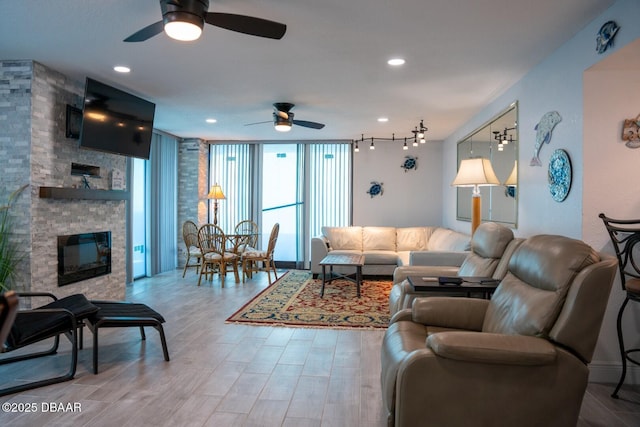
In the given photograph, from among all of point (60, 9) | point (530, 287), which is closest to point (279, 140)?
point (60, 9)

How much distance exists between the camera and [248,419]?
226 cm

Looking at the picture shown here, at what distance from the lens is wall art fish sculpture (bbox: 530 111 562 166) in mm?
3154

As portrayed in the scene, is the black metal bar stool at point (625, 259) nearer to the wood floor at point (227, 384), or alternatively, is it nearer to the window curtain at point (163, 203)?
the wood floor at point (227, 384)

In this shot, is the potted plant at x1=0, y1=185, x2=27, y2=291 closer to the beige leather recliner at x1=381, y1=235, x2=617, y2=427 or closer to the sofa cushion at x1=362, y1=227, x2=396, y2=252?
the beige leather recliner at x1=381, y1=235, x2=617, y2=427

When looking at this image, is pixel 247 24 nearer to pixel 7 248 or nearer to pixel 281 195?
pixel 7 248

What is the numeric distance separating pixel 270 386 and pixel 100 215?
318cm

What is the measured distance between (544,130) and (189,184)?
6150 mm

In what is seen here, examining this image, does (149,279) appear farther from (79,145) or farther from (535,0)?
(535,0)

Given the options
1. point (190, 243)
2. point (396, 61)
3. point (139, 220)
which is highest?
point (396, 61)

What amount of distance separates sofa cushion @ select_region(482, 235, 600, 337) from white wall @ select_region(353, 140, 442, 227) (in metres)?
5.35

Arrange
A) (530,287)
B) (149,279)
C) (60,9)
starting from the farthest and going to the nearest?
(149,279) < (60,9) < (530,287)

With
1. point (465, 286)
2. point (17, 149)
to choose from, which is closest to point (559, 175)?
point (465, 286)

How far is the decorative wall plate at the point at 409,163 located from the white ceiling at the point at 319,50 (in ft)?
7.52

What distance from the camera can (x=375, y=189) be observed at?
7773mm
